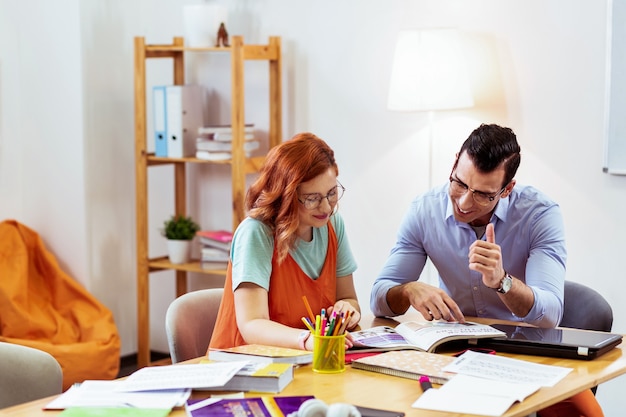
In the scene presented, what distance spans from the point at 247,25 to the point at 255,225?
2049mm

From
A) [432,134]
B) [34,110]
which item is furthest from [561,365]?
[34,110]

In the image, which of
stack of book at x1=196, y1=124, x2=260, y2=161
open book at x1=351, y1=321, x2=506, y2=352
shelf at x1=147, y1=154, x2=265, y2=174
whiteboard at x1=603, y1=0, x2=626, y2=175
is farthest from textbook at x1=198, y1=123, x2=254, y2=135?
open book at x1=351, y1=321, x2=506, y2=352

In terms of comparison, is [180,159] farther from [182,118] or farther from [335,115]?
[335,115]

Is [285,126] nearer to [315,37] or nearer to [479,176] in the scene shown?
[315,37]

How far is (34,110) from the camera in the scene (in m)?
4.45

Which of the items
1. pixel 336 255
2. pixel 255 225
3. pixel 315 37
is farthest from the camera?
pixel 315 37

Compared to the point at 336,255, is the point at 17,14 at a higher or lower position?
higher

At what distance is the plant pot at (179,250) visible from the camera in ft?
14.1

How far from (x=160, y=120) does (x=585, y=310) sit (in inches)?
88.7

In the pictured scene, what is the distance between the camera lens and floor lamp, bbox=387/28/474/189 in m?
3.43

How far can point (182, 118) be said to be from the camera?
421cm

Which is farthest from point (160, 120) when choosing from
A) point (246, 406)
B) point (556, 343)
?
point (246, 406)

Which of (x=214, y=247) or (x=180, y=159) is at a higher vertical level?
(x=180, y=159)

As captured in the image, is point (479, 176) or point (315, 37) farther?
point (315, 37)
